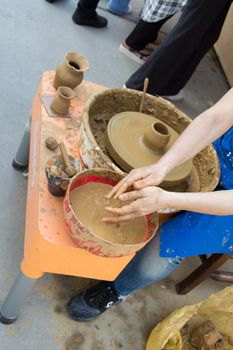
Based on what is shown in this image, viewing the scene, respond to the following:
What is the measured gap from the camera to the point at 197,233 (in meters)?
1.40

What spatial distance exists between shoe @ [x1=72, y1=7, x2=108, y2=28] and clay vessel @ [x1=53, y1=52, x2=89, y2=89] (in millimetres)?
1868

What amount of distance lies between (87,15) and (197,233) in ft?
8.50

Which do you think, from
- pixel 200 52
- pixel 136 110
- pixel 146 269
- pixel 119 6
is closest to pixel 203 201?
pixel 146 269

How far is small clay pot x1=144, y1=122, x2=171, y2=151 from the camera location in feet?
4.59

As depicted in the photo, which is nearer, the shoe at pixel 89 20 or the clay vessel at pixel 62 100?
the clay vessel at pixel 62 100

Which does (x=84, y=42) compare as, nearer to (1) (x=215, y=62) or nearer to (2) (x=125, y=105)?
(1) (x=215, y=62)

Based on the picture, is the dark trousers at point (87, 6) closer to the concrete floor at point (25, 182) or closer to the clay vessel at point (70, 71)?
the concrete floor at point (25, 182)

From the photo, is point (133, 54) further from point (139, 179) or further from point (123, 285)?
point (139, 179)

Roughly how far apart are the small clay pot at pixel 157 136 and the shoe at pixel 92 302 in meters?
0.69

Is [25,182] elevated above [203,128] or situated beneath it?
situated beneath

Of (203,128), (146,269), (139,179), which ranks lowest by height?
(146,269)

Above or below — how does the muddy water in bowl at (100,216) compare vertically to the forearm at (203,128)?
below

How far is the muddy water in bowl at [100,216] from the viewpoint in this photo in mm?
1203

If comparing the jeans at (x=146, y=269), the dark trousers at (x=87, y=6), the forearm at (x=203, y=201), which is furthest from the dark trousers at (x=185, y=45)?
the forearm at (x=203, y=201)
